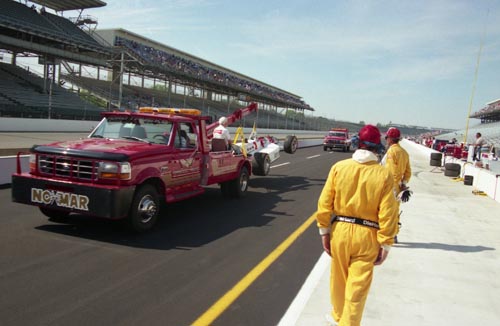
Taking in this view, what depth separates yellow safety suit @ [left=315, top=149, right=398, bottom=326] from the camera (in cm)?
299

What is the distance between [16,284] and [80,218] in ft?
9.05

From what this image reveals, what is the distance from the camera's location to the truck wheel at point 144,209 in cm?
602

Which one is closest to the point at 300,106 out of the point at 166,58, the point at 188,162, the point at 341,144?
the point at 166,58

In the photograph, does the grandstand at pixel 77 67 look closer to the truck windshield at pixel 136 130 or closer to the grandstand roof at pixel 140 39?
the grandstand roof at pixel 140 39

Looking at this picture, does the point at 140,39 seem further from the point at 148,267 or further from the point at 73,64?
the point at 148,267

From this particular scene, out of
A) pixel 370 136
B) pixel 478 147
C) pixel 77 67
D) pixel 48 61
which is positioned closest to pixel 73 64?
pixel 77 67

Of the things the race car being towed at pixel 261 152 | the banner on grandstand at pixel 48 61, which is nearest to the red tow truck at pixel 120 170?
the race car being towed at pixel 261 152

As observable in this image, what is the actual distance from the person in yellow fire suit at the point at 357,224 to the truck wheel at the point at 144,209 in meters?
3.58

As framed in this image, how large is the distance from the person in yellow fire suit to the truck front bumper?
3.41m

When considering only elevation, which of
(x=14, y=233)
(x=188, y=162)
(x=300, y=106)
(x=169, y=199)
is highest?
(x=300, y=106)

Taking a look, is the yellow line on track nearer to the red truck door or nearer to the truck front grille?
the red truck door

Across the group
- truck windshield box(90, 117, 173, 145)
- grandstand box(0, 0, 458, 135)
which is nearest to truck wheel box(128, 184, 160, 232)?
truck windshield box(90, 117, 173, 145)

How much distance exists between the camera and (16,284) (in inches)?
166

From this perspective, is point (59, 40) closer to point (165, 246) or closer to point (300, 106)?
point (165, 246)
